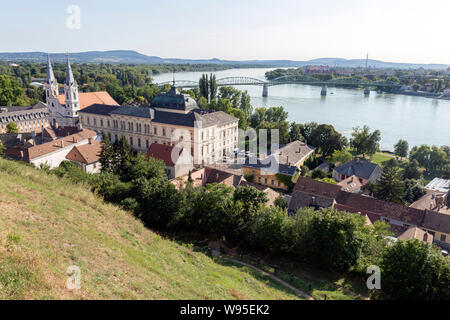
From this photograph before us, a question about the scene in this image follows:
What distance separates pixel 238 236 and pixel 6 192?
10.6 m

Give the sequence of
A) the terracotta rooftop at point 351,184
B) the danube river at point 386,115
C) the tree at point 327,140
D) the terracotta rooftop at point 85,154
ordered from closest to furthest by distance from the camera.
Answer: the terracotta rooftop at point 85,154 < the terracotta rooftop at point 351,184 < the tree at point 327,140 < the danube river at point 386,115

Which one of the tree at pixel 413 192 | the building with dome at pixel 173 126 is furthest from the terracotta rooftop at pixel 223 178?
the tree at pixel 413 192

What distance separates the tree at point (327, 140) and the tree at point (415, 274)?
32.9 meters

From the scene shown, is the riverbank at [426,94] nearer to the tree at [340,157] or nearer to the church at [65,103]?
the tree at [340,157]

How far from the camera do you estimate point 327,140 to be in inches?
1772

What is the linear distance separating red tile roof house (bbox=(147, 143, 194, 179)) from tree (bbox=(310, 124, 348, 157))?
2160 cm

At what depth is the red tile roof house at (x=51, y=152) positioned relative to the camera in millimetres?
29141

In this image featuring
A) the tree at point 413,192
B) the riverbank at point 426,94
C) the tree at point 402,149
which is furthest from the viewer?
the riverbank at point 426,94

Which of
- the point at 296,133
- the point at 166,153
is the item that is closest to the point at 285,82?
the point at 296,133

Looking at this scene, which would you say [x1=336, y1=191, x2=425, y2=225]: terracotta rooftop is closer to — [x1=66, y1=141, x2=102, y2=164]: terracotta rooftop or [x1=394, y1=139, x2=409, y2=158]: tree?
[x1=66, y1=141, x2=102, y2=164]: terracotta rooftop

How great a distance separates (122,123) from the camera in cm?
4209

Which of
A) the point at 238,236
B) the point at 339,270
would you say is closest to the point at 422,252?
the point at 339,270

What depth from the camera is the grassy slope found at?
748cm

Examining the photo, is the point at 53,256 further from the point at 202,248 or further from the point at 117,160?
the point at 117,160
